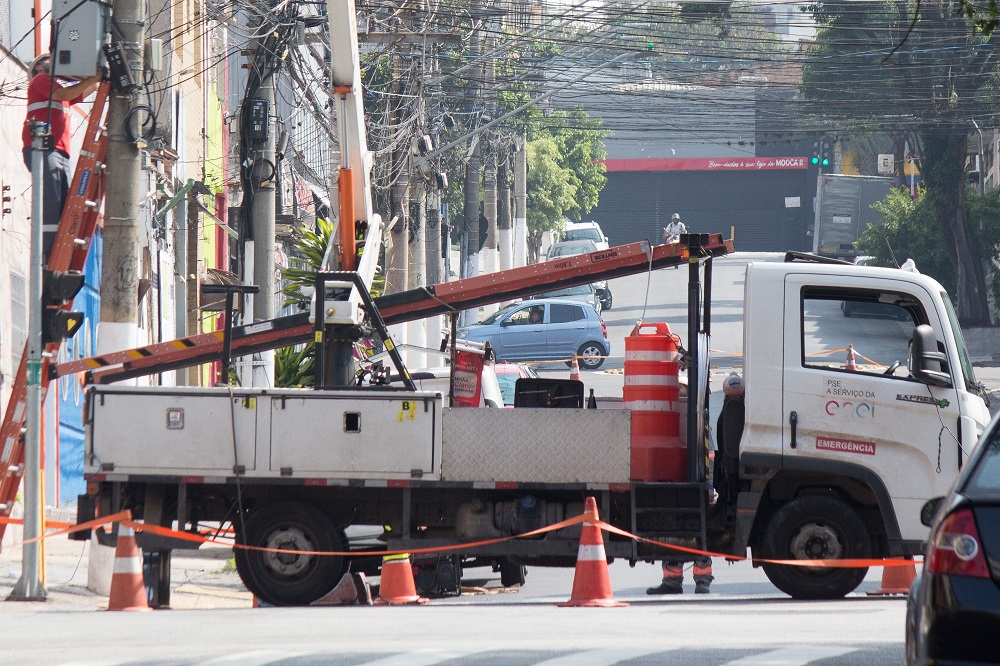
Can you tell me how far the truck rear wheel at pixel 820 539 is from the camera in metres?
10.4

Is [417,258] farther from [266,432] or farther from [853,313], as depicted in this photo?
[266,432]

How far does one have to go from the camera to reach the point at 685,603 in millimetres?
11281

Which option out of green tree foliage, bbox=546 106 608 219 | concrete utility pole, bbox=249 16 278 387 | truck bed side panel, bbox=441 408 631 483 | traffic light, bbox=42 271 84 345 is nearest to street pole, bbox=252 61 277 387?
concrete utility pole, bbox=249 16 278 387

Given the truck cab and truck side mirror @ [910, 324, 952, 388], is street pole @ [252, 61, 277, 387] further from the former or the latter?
truck side mirror @ [910, 324, 952, 388]

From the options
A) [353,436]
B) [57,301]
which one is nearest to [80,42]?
[57,301]

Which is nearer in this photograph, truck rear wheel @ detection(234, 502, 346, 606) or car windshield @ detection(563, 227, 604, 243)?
truck rear wheel @ detection(234, 502, 346, 606)

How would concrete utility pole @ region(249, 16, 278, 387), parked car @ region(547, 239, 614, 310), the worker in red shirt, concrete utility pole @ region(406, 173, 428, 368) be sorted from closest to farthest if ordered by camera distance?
the worker in red shirt
concrete utility pole @ region(249, 16, 278, 387)
concrete utility pole @ region(406, 173, 428, 368)
parked car @ region(547, 239, 614, 310)

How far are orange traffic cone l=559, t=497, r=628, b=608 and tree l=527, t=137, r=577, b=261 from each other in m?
60.7

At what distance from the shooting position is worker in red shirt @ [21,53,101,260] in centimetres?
1353

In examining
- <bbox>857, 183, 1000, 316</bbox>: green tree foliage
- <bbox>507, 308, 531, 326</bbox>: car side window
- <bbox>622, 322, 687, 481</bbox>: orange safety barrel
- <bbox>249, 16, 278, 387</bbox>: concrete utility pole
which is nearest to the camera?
<bbox>622, 322, 687, 481</bbox>: orange safety barrel

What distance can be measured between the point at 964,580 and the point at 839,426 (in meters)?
5.44

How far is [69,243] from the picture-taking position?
1336cm

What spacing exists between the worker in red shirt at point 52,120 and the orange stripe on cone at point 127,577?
11.8ft

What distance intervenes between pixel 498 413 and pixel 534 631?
2.22 meters
